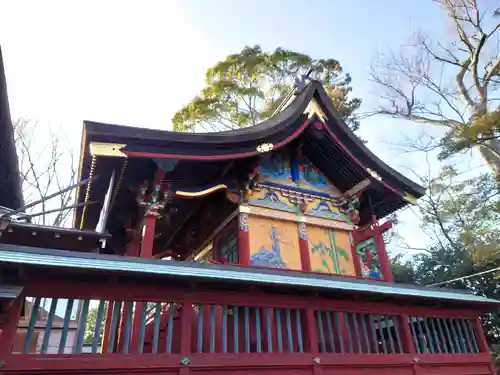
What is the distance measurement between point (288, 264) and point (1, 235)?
214 inches

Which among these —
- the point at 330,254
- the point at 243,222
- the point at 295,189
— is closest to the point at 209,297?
the point at 243,222

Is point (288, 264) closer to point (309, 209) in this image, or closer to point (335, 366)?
point (309, 209)

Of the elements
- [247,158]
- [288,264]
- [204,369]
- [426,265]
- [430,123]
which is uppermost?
[430,123]

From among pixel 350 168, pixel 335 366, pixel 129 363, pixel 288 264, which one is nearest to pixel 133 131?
pixel 129 363

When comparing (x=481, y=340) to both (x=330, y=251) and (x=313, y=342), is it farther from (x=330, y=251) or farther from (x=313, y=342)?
(x=313, y=342)

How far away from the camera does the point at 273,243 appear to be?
8.41 m

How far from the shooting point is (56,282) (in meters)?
4.58

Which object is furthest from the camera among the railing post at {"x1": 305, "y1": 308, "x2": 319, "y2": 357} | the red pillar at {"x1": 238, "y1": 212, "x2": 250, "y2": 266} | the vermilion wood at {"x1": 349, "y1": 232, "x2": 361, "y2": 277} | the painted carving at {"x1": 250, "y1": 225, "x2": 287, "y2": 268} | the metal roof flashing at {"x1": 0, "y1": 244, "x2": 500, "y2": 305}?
the vermilion wood at {"x1": 349, "y1": 232, "x2": 361, "y2": 277}

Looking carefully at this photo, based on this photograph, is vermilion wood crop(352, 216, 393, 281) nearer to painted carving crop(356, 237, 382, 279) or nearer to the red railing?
painted carving crop(356, 237, 382, 279)

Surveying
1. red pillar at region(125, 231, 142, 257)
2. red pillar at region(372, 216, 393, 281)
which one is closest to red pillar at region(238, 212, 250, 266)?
red pillar at region(125, 231, 142, 257)

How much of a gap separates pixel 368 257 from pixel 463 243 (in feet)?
44.8

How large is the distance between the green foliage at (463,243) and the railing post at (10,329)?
1625cm

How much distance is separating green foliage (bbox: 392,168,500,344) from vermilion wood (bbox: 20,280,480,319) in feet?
35.9

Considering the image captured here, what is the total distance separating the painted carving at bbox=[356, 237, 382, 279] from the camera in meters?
9.35
